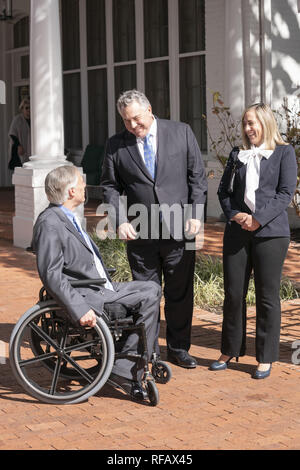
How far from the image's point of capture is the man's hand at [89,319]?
4.91 metres

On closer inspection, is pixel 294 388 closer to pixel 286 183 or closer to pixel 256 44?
pixel 286 183

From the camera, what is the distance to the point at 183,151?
227 inches

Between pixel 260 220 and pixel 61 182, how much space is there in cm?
131

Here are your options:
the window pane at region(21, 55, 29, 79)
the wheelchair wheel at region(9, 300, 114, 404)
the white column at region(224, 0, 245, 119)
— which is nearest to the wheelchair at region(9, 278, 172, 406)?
the wheelchair wheel at region(9, 300, 114, 404)

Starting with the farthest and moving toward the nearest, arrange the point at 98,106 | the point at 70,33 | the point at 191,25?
the point at 70,33
the point at 98,106
the point at 191,25

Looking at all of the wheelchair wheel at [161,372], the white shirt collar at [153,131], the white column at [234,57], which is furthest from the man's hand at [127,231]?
the white column at [234,57]

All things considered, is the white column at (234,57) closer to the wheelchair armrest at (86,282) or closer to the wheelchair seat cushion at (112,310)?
the wheelchair seat cushion at (112,310)

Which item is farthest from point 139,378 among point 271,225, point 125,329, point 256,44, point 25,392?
point 256,44

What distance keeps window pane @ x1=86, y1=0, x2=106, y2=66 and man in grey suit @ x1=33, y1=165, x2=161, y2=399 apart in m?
11.0

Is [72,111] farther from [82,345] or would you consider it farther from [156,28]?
[82,345]

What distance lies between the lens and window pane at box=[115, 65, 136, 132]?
1514 centimetres

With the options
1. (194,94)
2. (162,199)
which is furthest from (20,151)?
(162,199)

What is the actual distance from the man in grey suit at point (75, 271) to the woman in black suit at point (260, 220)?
2.21 ft

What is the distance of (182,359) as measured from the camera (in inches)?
232
